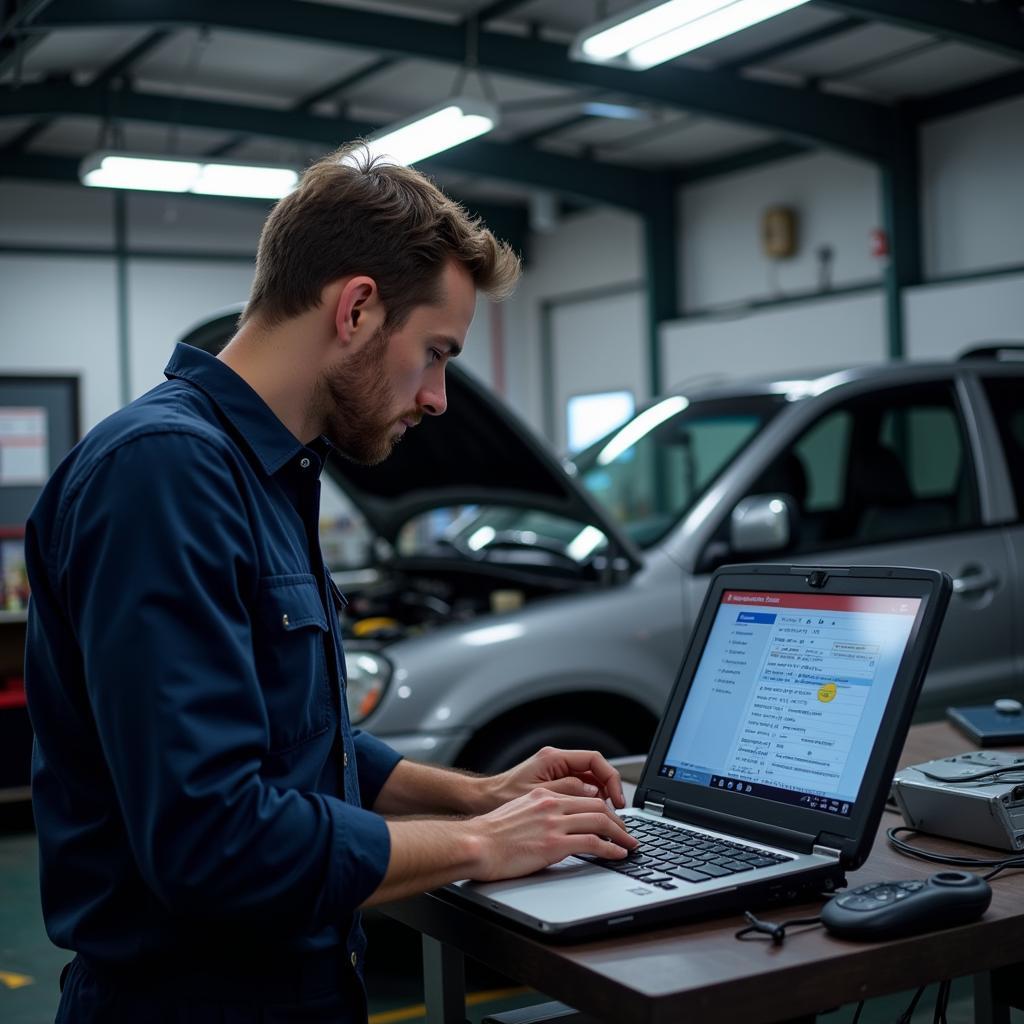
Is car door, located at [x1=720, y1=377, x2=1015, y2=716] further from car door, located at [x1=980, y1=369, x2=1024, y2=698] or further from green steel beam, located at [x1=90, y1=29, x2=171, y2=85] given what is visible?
green steel beam, located at [x1=90, y1=29, x2=171, y2=85]

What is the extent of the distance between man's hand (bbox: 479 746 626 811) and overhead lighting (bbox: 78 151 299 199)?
656 cm

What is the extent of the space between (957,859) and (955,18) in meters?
6.10

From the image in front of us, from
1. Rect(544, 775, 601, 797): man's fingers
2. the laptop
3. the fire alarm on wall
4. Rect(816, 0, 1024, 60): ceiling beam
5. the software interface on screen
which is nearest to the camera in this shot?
the laptop

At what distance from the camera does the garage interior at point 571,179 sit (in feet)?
24.4

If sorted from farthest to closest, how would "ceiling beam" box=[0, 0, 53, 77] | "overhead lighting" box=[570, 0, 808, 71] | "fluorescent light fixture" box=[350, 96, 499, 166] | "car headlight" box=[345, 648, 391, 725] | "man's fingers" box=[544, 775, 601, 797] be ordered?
1. "fluorescent light fixture" box=[350, 96, 499, 166]
2. "ceiling beam" box=[0, 0, 53, 77]
3. "overhead lighting" box=[570, 0, 808, 71]
4. "car headlight" box=[345, 648, 391, 725]
5. "man's fingers" box=[544, 775, 601, 797]

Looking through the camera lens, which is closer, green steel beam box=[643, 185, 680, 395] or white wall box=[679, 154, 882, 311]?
white wall box=[679, 154, 882, 311]

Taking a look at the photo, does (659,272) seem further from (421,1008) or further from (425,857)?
(425,857)

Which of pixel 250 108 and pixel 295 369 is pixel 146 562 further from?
pixel 250 108

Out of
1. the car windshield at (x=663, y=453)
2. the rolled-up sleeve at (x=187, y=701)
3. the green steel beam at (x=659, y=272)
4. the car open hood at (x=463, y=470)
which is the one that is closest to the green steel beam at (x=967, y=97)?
the green steel beam at (x=659, y=272)

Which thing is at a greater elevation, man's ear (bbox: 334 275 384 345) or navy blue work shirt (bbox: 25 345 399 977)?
man's ear (bbox: 334 275 384 345)

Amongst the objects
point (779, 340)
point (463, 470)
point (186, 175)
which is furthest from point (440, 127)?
point (463, 470)

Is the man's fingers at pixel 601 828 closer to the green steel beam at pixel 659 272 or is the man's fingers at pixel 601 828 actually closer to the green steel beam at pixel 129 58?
the green steel beam at pixel 129 58

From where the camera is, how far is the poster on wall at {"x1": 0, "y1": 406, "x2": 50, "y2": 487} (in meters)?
10.7

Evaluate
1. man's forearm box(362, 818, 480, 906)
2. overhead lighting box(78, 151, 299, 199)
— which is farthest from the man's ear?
overhead lighting box(78, 151, 299, 199)
